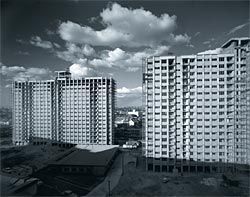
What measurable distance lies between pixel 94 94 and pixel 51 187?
26.8 m

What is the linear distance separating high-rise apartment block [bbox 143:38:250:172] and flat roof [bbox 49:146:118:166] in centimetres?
804

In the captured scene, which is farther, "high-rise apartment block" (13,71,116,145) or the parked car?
"high-rise apartment block" (13,71,116,145)

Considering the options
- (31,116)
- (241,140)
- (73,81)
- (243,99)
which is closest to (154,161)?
(241,140)

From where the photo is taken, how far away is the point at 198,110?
29.3 m

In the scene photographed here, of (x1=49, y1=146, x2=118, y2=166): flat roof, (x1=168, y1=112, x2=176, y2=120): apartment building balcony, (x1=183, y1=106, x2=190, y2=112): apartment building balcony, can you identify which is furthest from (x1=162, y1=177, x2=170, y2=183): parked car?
(x1=183, y1=106, x2=190, y2=112): apartment building balcony

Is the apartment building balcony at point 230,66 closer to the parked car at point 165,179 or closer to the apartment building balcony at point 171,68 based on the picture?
the apartment building balcony at point 171,68

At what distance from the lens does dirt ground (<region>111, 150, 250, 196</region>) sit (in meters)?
21.1

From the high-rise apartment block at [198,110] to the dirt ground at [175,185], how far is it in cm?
256

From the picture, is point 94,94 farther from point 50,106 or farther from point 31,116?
point 31,116

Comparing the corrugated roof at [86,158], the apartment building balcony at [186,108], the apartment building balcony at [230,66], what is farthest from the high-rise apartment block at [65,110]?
the apartment building balcony at [230,66]

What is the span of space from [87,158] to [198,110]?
22106 mm

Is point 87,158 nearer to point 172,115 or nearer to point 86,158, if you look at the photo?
point 86,158

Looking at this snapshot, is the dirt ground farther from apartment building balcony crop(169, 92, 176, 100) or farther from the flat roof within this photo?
apartment building balcony crop(169, 92, 176, 100)

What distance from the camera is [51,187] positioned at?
22.5 m
